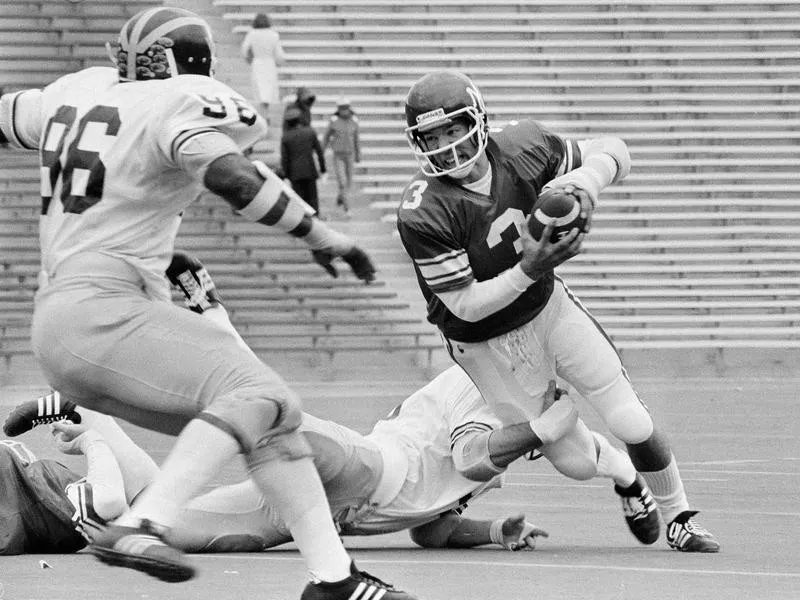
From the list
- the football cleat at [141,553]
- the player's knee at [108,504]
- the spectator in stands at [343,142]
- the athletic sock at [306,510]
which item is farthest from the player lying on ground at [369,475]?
the spectator in stands at [343,142]

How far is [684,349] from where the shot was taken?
19.4 m

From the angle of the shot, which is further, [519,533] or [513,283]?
[519,533]

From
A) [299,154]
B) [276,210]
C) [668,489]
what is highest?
[276,210]

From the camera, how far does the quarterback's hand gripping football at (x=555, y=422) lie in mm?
6402

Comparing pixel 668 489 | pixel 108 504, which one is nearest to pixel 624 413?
pixel 668 489

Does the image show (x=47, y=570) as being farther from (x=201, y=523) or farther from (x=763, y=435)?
(x=763, y=435)

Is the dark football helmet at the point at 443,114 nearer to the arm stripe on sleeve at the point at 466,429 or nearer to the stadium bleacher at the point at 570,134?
the arm stripe on sleeve at the point at 466,429

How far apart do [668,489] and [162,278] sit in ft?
8.35

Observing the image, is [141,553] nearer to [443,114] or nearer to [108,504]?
[108,504]

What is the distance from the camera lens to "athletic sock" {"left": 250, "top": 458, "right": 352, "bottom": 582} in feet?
14.9

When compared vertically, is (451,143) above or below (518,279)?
above

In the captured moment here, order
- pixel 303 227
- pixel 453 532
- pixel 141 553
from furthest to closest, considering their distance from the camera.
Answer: pixel 453 532 < pixel 303 227 < pixel 141 553

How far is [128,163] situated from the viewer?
461 centimetres

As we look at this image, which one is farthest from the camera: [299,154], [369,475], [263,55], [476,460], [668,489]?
[263,55]
